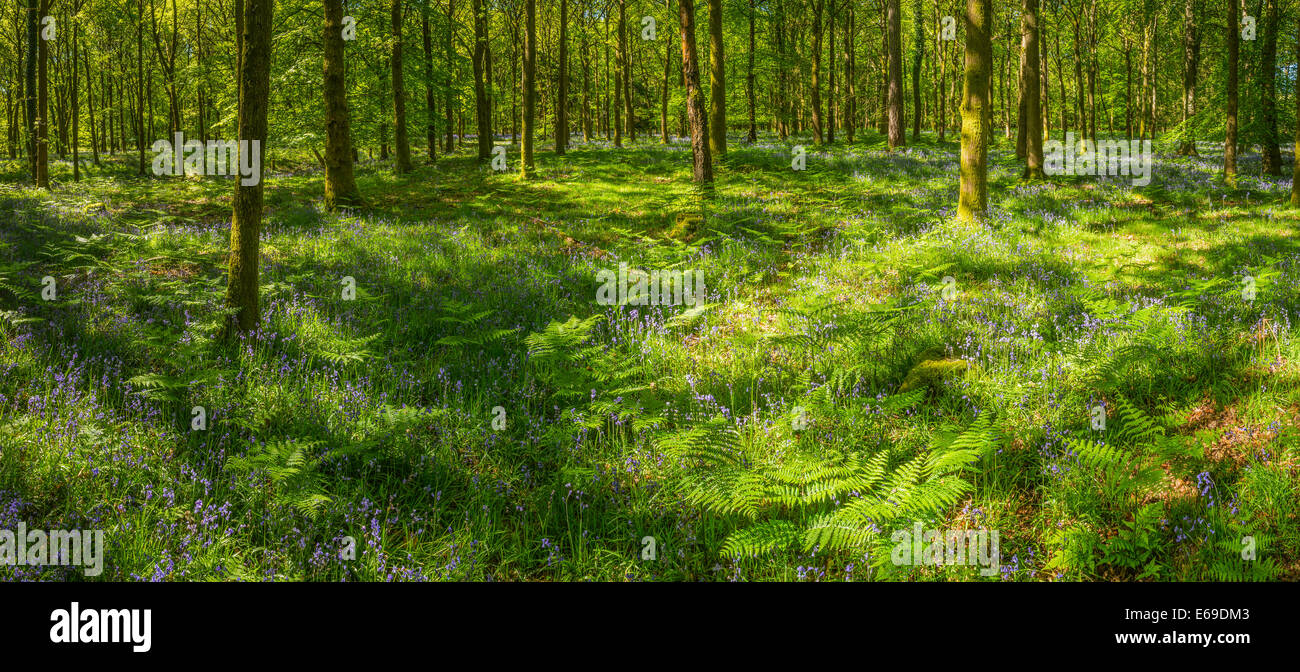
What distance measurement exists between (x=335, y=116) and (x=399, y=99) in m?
7.99

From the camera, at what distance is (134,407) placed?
461 cm

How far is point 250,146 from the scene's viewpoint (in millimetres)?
5523

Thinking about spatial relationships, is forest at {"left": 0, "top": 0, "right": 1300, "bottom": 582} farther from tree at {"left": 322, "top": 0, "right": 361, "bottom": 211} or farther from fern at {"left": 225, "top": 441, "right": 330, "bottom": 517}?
tree at {"left": 322, "top": 0, "right": 361, "bottom": 211}

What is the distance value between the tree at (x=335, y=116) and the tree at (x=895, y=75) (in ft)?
72.9

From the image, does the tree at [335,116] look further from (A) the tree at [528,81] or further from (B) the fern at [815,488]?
(B) the fern at [815,488]

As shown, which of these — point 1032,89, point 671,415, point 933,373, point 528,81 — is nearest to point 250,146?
point 671,415

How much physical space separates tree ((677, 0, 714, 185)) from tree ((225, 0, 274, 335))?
11.2 meters

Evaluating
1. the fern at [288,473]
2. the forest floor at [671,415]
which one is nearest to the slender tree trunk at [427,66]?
the forest floor at [671,415]

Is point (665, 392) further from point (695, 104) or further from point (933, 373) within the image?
point (695, 104)

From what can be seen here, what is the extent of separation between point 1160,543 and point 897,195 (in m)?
14.0

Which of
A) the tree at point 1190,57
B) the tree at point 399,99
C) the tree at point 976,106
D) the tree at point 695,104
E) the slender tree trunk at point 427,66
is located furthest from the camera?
the tree at point 1190,57

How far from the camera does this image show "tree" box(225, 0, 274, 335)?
5578 mm

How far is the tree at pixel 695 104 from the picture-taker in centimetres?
1567

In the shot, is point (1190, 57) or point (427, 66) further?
point (1190, 57)
